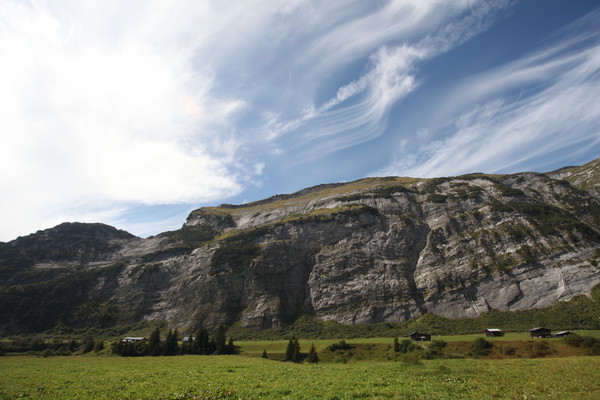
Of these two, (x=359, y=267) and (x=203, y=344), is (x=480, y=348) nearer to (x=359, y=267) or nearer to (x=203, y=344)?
(x=203, y=344)

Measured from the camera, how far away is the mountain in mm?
103312

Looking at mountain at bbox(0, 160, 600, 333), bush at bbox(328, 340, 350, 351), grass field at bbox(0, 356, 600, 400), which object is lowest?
bush at bbox(328, 340, 350, 351)

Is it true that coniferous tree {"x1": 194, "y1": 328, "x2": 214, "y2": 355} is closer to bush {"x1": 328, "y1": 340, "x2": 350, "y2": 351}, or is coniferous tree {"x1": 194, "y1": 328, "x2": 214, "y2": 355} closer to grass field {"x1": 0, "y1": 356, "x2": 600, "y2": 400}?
bush {"x1": 328, "y1": 340, "x2": 350, "y2": 351}

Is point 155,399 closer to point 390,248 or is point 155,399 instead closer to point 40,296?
point 390,248

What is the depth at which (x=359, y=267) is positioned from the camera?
12694cm

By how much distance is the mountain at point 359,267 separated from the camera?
10331cm

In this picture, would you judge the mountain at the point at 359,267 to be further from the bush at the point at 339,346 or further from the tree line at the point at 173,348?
the tree line at the point at 173,348

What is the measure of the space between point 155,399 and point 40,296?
16128 cm

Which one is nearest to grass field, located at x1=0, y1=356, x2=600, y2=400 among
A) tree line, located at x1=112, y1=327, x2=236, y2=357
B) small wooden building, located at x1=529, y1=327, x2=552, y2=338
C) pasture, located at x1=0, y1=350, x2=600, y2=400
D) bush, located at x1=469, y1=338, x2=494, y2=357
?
pasture, located at x1=0, y1=350, x2=600, y2=400

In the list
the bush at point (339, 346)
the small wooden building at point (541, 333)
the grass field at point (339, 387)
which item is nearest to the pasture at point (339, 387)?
the grass field at point (339, 387)

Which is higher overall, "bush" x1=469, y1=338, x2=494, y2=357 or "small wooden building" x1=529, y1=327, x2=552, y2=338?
"bush" x1=469, y1=338, x2=494, y2=357

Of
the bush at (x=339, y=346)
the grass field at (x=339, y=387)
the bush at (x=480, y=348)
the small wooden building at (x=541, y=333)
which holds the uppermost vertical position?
the grass field at (x=339, y=387)

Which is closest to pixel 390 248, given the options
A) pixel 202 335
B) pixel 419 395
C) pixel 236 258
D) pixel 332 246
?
pixel 332 246

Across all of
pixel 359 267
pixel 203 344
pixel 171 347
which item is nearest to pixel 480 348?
pixel 203 344
